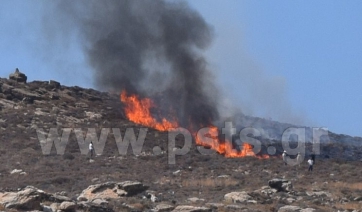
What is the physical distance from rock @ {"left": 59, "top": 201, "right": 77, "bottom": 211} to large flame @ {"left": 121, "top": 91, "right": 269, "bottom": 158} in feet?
103

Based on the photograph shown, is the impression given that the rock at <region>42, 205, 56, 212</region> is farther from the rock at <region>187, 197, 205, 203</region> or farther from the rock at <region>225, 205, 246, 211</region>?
the rock at <region>187, 197, 205, 203</region>

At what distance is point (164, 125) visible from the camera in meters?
60.7

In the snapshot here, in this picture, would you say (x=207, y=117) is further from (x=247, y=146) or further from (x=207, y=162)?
(x=207, y=162)

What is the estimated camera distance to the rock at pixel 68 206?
21247 millimetres

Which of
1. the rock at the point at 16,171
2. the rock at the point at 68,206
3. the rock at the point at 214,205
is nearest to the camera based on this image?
the rock at the point at 68,206

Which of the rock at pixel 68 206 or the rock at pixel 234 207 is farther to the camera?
the rock at pixel 234 207

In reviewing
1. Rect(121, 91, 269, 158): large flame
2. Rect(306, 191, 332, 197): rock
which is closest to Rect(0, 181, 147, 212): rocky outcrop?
Rect(306, 191, 332, 197): rock

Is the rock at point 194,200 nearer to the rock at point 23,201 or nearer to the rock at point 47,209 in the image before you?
the rock at point 23,201

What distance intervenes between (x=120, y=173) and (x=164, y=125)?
18416mm

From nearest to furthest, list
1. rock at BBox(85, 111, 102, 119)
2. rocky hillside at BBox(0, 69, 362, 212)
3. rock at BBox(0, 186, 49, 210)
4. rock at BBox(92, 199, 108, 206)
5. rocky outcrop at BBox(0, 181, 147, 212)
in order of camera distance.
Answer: rock at BBox(0, 186, 49, 210) < rocky outcrop at BBox(0, 181, 147, 212) < rock at BBox(92, 199, 108, 206) < rocky hillside at BBox(0, 69, 362, 212) < rock at BBox(85, 111, 102, 119)

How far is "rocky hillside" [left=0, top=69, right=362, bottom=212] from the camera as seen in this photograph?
Result: 2802 centimetres

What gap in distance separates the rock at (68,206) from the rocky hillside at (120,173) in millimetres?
27

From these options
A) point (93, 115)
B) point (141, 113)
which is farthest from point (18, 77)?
point (141, 113)

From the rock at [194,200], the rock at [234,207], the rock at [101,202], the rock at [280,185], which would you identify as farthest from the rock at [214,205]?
the rock at [280,185]
